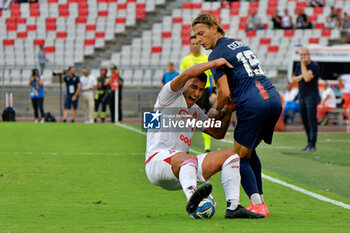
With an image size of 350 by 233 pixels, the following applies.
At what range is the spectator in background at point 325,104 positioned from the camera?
2406 centimetres

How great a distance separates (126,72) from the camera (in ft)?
103

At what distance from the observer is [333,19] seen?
3200 centimetres

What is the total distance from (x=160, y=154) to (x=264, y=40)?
26.5 meters

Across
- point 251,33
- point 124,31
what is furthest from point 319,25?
point 124,31

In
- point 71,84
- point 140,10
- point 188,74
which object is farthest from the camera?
point 140,10

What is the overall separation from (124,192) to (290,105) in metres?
17.3

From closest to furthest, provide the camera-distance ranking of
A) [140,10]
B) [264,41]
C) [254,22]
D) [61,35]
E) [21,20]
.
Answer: [264,41], [254,22], [61,35], [140,10], [21,20]

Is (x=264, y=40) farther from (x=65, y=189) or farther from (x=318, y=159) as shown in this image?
(x=65, y=189)

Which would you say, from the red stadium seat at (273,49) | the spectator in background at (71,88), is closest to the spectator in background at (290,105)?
the red stadium seat at (273,49)

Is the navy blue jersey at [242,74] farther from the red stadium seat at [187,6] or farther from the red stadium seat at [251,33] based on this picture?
the red stadium seat at [187,6]

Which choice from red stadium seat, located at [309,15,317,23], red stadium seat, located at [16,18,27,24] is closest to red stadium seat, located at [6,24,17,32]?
red stadium seat, located at [16,18,27,24]

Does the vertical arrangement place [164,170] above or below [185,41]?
above

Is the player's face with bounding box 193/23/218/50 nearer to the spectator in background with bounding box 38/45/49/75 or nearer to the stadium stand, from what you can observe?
the stadium stand

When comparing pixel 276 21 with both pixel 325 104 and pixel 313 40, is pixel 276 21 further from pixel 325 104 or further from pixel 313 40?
pixel 325 104
